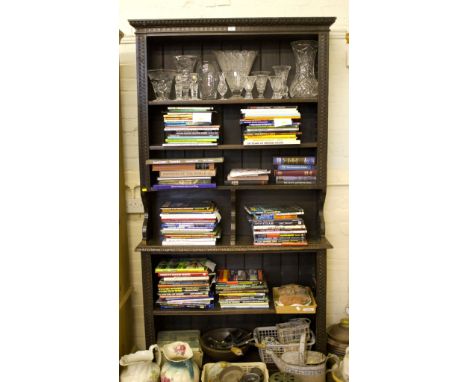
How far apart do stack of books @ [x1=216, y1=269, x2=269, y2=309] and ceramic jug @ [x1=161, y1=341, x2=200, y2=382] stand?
350mm

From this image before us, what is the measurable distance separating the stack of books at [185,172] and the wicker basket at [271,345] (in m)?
0.96

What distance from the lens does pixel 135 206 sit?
2.92 meters

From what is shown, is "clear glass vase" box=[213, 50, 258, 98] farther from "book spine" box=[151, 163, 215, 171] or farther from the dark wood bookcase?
"book spine" box=[151, 163, 215, 171]

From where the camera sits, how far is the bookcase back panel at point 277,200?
2.88m

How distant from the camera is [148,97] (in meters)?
2.60

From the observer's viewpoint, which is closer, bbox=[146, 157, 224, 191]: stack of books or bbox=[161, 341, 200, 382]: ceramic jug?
bbox=[161, 341, 200, 382]: ceramic jug

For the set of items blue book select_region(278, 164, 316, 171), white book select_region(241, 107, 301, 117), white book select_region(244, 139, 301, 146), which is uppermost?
white book select_region(241, 107, 301, 117)

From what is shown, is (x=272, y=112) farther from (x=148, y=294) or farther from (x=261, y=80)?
(x=148, y=294)

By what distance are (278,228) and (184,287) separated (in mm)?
656

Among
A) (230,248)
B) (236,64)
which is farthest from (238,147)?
(230,248)

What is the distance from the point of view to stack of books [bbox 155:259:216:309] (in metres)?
2.67

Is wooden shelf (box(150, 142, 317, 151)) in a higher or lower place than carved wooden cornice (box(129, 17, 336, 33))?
lower

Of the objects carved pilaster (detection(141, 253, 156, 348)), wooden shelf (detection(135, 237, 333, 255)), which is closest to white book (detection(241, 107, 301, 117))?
wooden shelf (detection(135, 237, 333, 255))
